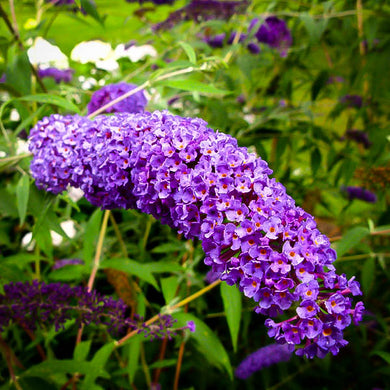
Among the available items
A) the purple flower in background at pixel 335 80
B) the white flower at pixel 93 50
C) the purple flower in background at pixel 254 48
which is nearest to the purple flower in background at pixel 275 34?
the purple flower in background at pixel 254 48

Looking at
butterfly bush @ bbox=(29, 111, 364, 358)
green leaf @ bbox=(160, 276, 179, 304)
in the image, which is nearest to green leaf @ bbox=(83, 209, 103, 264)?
green leaf @ bbox=(160, 276, 179, 304)

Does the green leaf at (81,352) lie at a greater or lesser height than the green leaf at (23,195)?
lesser

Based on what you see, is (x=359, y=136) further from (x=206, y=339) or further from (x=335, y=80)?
(x=206, y=339)

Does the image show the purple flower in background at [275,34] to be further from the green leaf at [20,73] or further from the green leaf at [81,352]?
the green leaf at [81,352]

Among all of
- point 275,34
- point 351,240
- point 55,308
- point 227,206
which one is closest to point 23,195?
point 55,308

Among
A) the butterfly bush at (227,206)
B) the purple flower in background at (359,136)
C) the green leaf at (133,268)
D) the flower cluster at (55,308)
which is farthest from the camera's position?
the purple flower in background at (359,136)

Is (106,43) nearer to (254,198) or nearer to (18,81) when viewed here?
(18,81)

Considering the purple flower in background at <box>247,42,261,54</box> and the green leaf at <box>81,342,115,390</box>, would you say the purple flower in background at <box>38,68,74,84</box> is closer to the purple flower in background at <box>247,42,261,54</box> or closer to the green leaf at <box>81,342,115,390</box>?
the purple flower in background at <box>247,42,261,54</box>

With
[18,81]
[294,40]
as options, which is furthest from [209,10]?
[18,81]
